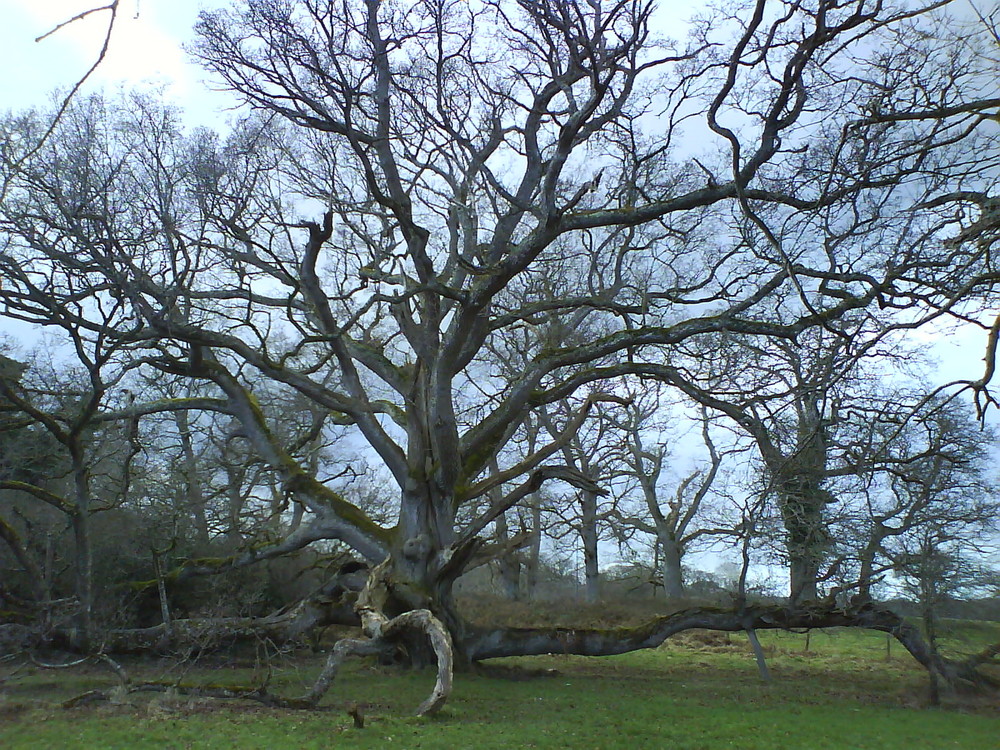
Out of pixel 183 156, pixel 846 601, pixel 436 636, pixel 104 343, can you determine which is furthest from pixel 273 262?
pixel 846 601

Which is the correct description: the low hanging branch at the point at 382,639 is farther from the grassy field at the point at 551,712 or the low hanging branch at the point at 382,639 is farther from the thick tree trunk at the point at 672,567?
the thick tree trunk at the point at 672,567

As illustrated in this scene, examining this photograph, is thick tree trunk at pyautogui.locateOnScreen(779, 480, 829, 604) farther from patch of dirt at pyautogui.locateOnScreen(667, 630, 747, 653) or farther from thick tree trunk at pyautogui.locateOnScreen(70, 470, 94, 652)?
thick tree trunk at pyautogui.locateOnScreen(70, 470, 94, 652)

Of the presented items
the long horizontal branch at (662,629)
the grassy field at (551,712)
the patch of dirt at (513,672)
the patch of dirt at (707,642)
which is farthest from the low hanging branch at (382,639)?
the patch of dirt at (707,642)

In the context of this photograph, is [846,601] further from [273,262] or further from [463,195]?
[273,262]

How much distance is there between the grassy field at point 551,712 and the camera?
8.13 metres

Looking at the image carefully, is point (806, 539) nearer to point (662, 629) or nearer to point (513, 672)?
point (662, 629)

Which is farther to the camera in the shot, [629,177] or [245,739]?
[629,177]

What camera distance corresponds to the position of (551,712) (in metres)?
10.5

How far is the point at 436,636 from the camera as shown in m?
10.4

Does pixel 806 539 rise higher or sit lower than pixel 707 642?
higher

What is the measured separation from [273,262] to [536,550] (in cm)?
2027

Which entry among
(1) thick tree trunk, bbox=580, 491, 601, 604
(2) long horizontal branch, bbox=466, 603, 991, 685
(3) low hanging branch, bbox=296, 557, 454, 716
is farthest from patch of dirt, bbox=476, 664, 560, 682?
(1) thick tree trunk, bbox=580, 491, 601, 604

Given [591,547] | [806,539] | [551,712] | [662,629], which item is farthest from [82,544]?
[591,547]

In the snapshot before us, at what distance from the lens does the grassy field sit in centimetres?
813
